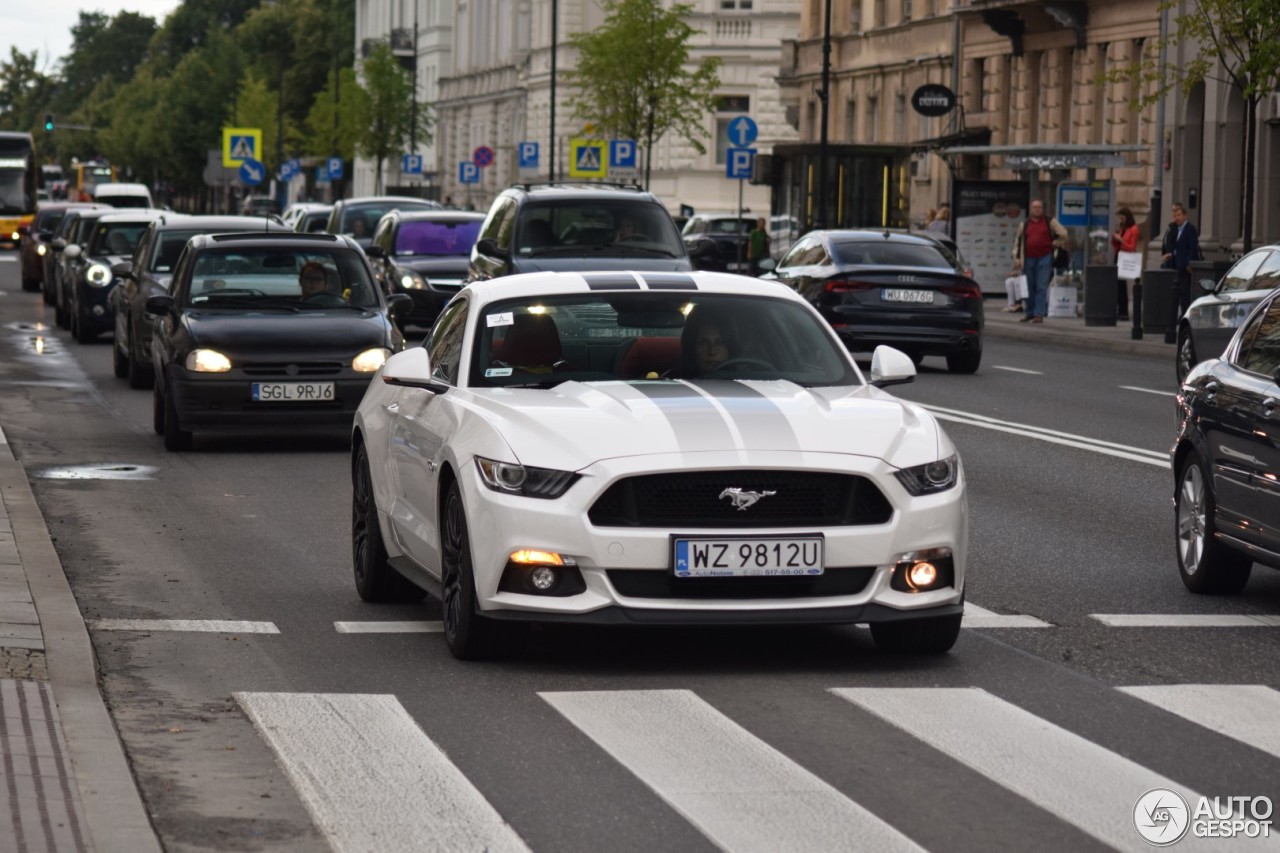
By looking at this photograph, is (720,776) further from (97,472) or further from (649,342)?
(97,472)

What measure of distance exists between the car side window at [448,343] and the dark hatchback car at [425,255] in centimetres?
2151

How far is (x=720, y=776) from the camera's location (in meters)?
7.02

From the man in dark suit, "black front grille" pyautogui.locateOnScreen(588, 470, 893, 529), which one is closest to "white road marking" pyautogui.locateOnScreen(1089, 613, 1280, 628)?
"black front grille" pyautogui.locateOnScreen(588, 470, 893, 529)

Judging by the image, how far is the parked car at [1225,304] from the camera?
24.0m

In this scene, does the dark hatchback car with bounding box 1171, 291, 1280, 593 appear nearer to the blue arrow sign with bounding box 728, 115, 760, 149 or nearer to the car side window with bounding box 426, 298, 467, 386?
the car side window with bounding box 426, 298, 467, 386

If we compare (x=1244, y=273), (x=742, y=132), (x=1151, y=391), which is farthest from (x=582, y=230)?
(x=742, y=132)

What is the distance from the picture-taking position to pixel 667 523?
27.8ft

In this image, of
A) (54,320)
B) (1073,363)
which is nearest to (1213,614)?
(1073,363)

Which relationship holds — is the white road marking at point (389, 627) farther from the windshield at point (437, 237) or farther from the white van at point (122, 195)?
the white van at point (122, 195)

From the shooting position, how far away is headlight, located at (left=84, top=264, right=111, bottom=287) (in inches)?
1228

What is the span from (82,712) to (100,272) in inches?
951

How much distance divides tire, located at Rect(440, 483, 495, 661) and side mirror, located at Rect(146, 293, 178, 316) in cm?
959

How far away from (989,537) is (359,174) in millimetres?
129379

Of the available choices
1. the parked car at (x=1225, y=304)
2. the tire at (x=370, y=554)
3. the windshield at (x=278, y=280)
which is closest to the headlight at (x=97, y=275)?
the windshield at (x=278, y=280)
